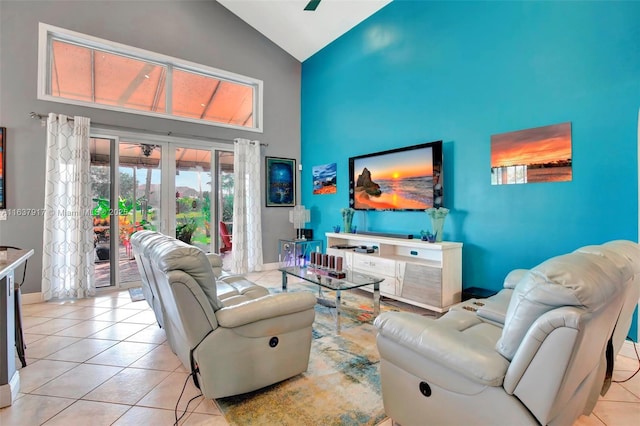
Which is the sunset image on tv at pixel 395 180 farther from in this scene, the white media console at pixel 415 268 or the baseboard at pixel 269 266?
the baseboard at pixel 269 266

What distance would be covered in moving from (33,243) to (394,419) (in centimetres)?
475

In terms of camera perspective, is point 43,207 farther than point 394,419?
Yes

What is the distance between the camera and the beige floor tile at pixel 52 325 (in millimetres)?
3010

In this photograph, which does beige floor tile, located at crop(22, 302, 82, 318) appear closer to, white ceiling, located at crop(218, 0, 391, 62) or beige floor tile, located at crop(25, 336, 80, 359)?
beige floor tile, located at crop(25, 336, 80, 359)

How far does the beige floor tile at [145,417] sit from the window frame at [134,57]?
421 centimetres

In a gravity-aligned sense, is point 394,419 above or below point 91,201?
below

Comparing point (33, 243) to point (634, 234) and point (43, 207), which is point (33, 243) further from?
point (634, 234)

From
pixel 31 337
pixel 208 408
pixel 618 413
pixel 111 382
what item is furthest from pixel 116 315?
pixel 618 413

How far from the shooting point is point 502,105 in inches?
129

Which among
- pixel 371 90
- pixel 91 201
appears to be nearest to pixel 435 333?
pixel 371 90

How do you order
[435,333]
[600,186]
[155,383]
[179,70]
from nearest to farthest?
[435,333] → [155,383] → [600,186] → [179,70]

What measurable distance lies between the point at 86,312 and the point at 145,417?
2441 mm

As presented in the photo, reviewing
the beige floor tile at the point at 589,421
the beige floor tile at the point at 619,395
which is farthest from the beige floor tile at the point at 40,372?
the beige floor tile at the point at 619,395

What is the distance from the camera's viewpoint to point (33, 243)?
3.98m
